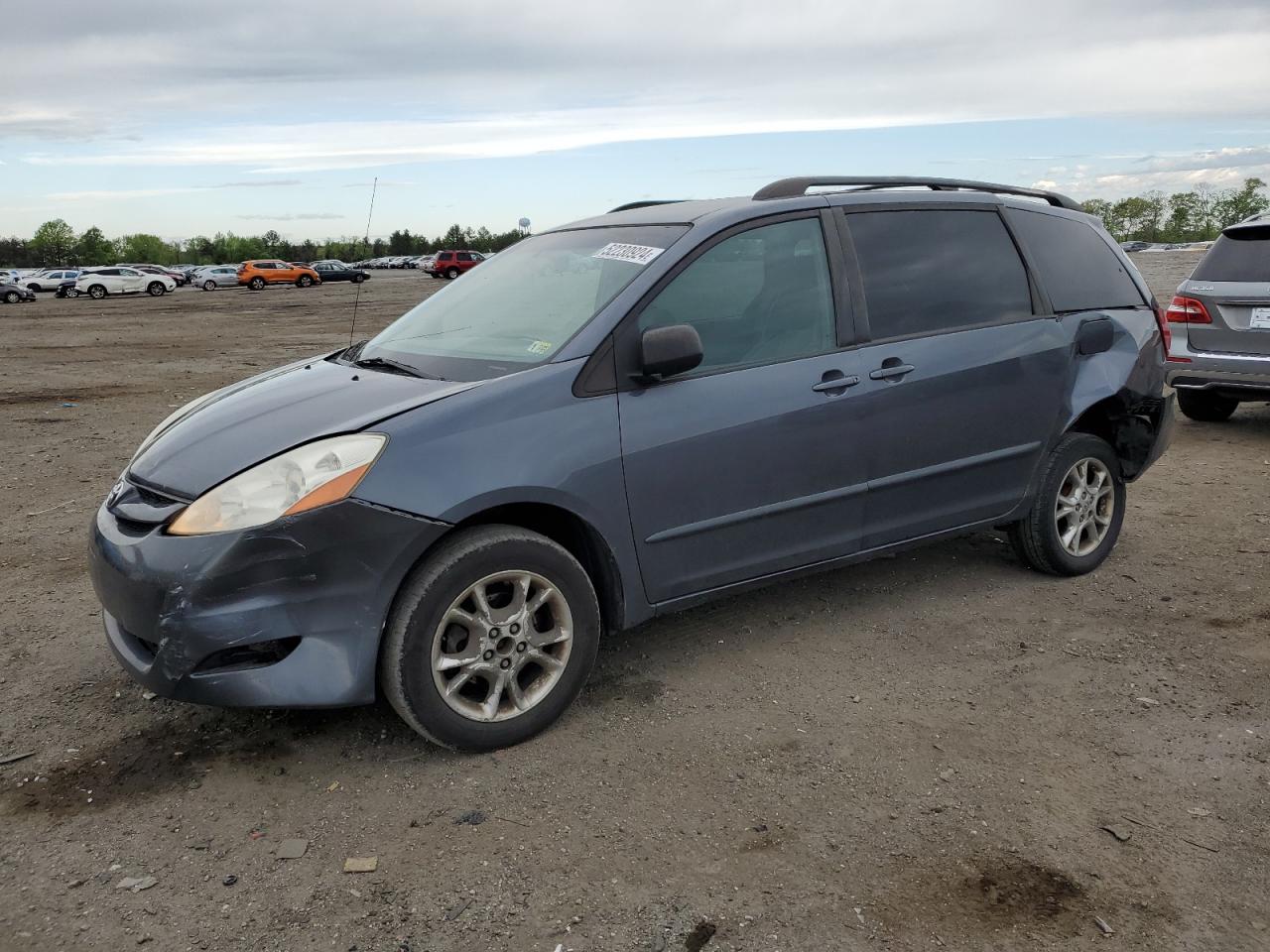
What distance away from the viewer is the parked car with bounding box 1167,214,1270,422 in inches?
316

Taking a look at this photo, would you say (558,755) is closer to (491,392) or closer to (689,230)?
(491,392)

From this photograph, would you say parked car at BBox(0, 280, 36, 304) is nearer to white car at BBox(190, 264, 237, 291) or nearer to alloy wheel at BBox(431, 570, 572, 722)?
white car at BBox(190, 264, 237, 291)

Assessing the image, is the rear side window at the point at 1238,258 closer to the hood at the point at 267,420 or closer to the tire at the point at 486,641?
the tire at the point at 486,641

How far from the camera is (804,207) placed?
14.2ft

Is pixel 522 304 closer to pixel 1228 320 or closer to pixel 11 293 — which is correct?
pixel 1228 320

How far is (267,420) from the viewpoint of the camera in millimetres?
3650

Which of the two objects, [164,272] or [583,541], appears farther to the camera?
[164,272]

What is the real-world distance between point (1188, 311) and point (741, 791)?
22.8 ft

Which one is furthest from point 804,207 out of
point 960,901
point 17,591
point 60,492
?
point 60,492

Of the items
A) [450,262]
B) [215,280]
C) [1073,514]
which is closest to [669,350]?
[1073,514]

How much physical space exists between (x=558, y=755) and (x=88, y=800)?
1449 mm

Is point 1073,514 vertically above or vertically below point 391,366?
below

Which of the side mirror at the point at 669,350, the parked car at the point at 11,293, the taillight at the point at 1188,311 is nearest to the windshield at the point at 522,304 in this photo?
the side mirror at the point at 669,350

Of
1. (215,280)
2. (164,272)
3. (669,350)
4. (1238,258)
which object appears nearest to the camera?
(669,350)
